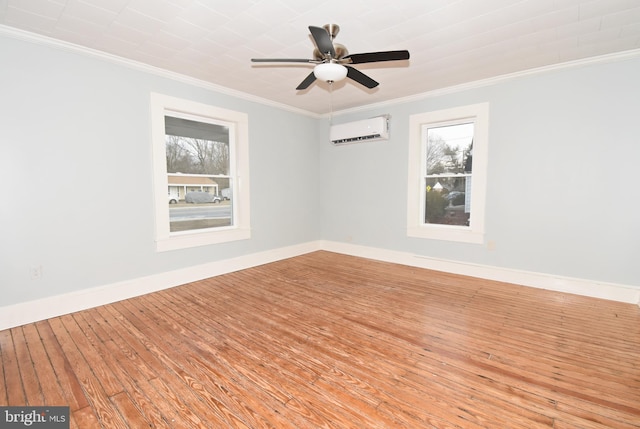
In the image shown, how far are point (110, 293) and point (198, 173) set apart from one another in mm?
1854

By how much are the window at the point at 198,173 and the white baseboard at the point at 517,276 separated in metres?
2.43

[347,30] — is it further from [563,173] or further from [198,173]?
[563,173]

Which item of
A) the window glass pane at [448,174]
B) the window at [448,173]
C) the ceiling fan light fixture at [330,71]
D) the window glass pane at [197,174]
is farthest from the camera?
the window glass pane at [448,174]

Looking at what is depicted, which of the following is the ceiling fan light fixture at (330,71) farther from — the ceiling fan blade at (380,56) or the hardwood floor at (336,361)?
the hardwood floor at (336,361)

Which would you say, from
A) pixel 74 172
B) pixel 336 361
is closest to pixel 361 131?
pixel 336 361

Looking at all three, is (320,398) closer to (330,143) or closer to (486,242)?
(486,242)

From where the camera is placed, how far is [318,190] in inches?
233

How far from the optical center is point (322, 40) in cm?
213

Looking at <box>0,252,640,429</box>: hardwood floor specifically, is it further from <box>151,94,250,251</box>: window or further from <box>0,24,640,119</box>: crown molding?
<box>0,24,640,119</box>: crown molding

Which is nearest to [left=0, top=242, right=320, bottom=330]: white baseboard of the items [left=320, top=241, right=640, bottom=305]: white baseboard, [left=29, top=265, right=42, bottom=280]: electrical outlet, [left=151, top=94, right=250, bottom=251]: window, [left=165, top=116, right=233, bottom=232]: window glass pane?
[left=29, top=265, right=42, bottom=280]: electrical outlet

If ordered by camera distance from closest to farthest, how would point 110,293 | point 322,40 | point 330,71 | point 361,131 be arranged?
1. point 322,40
2. point 330,71
3. point 110,293
4. point 361,131

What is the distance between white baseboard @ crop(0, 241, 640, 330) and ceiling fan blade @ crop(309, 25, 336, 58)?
3.20 meters

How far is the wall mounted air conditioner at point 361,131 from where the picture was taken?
15.7ft

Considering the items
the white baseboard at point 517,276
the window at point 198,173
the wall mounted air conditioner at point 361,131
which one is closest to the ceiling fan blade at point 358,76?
the wall mounted air conditioner at point 361,131
